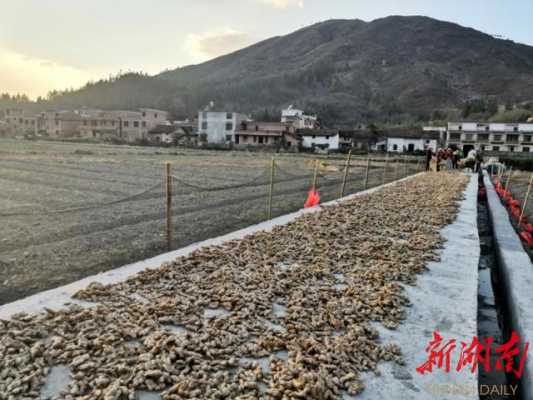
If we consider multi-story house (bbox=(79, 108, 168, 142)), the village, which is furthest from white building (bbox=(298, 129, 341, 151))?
multi-story house (bbox=(79, 108, 168, 142))

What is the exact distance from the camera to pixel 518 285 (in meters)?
4.15

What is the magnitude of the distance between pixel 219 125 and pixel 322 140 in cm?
1585

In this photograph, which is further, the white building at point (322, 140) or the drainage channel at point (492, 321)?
the white building at point (322, 140)

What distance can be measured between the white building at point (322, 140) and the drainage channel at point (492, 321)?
45.3 m

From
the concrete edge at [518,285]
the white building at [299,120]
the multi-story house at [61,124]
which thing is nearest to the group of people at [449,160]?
the concrete edge at [518,285]

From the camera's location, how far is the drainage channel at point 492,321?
2.71m

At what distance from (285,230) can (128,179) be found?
31.4ft

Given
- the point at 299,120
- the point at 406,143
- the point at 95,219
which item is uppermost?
the point at 299,120

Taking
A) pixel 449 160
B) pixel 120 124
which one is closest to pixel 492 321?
pixel 449 160

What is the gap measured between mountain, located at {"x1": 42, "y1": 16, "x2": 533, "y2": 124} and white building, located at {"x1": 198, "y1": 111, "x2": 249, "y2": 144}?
95.9ft

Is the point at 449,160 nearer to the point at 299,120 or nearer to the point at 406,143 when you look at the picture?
the point at 406,143

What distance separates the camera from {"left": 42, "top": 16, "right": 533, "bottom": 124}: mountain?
104 meters

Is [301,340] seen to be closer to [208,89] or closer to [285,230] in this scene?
[285,230]

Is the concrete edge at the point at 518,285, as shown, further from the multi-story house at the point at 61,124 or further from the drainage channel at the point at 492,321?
the multi-story house at the point at 61,124
